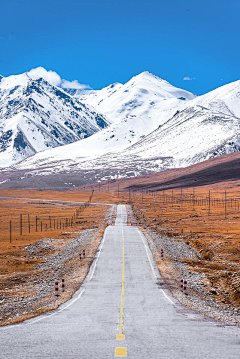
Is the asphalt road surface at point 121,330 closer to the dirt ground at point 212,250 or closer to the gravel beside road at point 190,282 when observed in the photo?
the gravel beside road at point 190,282

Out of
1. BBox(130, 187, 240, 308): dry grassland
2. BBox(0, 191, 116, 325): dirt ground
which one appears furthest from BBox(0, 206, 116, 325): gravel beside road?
BBox(130, 187, 240, 308): dry grassland

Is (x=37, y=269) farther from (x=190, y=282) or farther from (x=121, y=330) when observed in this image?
(x=121, y=330)

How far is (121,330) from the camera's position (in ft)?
57.3

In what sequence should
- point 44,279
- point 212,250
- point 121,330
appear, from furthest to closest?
1. point 212,250
2. point 44,279
3. point 121,330

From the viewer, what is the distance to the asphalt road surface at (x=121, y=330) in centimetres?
1489

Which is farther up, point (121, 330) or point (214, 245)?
point (121, 330)

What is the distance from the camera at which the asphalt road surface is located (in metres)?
14.9

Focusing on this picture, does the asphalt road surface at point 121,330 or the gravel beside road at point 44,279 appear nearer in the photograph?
the asphalt road surface at point 121,330

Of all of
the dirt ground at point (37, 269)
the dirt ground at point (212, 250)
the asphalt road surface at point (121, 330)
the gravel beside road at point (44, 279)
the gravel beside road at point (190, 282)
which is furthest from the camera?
the dirt ground at point (212, 250)

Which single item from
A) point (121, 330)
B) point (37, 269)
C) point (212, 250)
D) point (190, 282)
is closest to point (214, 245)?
point (212, 250)

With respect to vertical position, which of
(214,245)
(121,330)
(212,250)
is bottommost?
(212,250)

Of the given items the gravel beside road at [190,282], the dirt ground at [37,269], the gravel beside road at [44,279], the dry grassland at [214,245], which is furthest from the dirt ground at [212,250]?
the dirt ground at [37,269]

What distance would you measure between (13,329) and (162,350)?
7217 millimetres

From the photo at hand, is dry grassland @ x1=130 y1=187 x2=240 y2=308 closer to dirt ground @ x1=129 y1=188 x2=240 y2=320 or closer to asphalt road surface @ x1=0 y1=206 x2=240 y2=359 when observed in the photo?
dirt ground @ x1=129 y1=188 x2=240 y2=320
